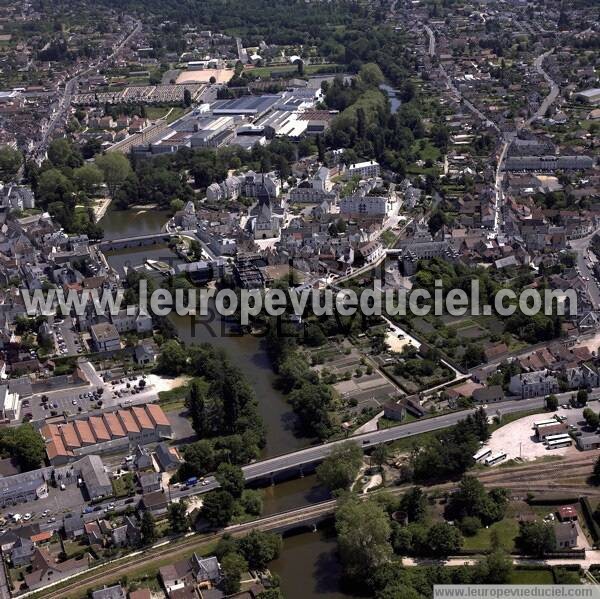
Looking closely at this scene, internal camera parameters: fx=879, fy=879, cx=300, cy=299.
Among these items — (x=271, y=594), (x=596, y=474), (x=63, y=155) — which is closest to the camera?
(x=271, y=594)

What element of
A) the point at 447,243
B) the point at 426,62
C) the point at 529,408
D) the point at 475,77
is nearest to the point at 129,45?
the point at 426,62

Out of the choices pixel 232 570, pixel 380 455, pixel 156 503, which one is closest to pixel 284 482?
pixel 380 455

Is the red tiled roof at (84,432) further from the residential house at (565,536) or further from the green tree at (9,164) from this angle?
the green tree at (9,164)

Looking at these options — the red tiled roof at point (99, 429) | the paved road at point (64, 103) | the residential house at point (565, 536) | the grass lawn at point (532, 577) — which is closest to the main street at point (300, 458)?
the red tiled roof at point (99, 429)

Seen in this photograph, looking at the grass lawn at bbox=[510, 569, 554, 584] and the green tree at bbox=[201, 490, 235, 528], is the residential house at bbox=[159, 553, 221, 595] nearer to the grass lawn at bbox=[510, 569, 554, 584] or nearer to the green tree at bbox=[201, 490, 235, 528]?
the green tree at bbox=[201, 490, 235, 528]

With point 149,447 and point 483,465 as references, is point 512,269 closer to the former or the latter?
point 483,465

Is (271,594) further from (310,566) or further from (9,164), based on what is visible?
(9,164)
